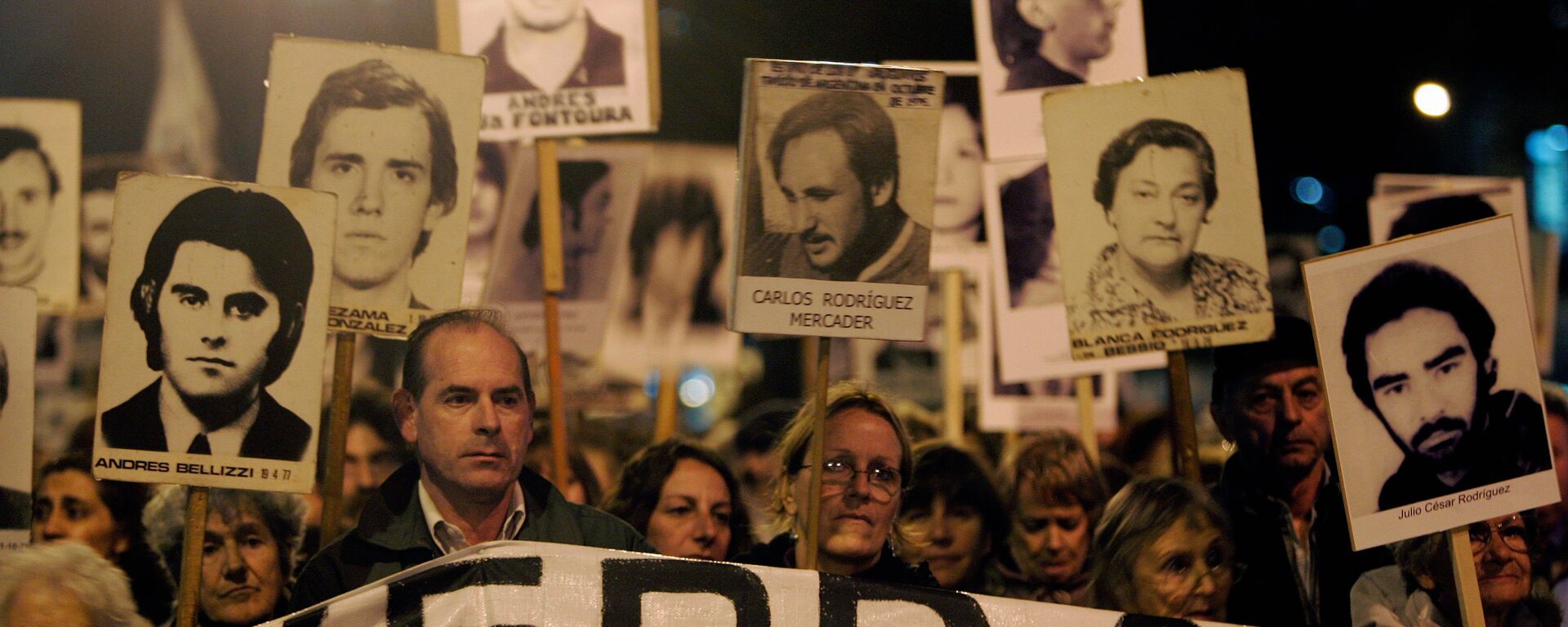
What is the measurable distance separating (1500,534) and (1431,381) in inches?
15.5

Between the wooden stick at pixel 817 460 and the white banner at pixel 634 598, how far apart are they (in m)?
0.15

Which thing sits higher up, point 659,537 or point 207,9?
point 207,9

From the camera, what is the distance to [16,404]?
2.92 meters

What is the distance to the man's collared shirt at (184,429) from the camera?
2.62 meters

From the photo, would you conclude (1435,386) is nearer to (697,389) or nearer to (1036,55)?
(1036,55)

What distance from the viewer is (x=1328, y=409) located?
278cm

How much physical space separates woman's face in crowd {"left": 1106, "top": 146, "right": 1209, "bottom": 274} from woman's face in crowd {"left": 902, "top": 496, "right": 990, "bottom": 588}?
0.81 meters

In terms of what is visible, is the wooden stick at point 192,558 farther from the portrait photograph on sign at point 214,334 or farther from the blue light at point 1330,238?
the blue light at point 1330,238

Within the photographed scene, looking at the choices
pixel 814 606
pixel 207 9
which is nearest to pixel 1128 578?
pixel 814 606

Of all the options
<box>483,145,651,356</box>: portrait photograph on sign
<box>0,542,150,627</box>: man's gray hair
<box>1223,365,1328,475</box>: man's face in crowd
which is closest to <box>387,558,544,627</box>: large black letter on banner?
<box>0,542,150,627</box>: man's gray hair

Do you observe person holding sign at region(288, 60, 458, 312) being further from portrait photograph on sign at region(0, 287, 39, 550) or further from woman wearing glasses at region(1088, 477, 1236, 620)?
woman wearing glasses at region(1088, 477, 1236, 620)

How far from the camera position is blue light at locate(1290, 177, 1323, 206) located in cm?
1057

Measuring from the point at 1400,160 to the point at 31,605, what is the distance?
377 inches

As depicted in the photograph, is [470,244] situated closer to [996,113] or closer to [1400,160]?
[996,113]
